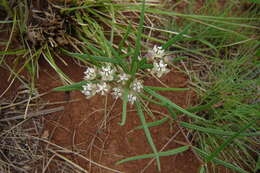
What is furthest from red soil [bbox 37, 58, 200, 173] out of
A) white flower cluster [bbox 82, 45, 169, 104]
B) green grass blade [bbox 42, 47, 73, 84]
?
white flower cluster [bbox 82, 45, 169, 104]

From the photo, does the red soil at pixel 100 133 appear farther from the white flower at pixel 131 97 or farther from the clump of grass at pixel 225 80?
the white flower at pixel 131 97

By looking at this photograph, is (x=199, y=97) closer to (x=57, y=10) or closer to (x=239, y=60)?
(x=239, y=60)

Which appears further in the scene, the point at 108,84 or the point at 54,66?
the point at 54,66

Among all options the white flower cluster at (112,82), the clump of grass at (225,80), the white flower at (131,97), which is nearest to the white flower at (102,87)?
the white flower cluster at (112,82)

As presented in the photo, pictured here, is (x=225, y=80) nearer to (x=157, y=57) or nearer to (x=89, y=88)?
(x=157, y=57)

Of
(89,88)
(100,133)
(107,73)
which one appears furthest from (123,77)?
(100,133)

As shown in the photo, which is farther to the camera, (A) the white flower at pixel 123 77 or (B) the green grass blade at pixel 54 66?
(B) the green grass blade at pixel 54 66

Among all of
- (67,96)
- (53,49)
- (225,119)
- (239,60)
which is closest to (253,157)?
(225,119)

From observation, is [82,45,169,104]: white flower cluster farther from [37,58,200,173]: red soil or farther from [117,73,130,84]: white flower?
[37,58,200,173]: red soil

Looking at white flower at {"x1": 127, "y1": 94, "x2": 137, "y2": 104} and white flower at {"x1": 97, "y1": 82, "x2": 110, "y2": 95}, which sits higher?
white flower at {"x1": 97, "y1": 82, "x2": 110, "y2": 95}

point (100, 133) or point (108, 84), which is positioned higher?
point (108, 84)

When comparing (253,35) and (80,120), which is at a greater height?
(253,35)
